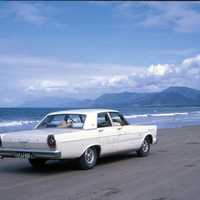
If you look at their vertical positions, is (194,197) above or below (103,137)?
below

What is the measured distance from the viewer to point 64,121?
11.2 metres

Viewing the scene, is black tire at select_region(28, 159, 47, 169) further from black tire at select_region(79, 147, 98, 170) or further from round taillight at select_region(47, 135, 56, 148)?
round taillight at select_region(47, 135, 56, 148)

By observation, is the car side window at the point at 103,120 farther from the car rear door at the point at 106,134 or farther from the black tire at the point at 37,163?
the black tire at the point at 37,163

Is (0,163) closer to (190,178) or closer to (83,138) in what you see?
(83,138)

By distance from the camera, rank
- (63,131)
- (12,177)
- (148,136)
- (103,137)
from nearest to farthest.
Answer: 1. (12,177)
2. (63,131)
3. (103,137)
4. (148,136)

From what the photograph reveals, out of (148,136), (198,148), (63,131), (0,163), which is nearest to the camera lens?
(63,131)

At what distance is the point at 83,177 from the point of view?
9438 mm

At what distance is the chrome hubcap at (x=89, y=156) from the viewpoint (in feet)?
34.5

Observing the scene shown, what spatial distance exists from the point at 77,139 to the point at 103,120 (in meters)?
1.68

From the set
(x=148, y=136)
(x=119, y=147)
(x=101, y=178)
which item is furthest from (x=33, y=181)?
(x=148, y=136)

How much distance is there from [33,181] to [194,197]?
3393 millimetres

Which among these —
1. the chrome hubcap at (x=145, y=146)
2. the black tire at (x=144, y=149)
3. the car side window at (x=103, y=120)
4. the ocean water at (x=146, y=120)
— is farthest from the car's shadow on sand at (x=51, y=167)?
the ocean water at (x=146, y=120)

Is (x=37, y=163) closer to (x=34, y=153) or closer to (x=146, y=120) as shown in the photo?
(x=34, y=153)

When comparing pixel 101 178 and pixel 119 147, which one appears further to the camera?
pixel 119 147
